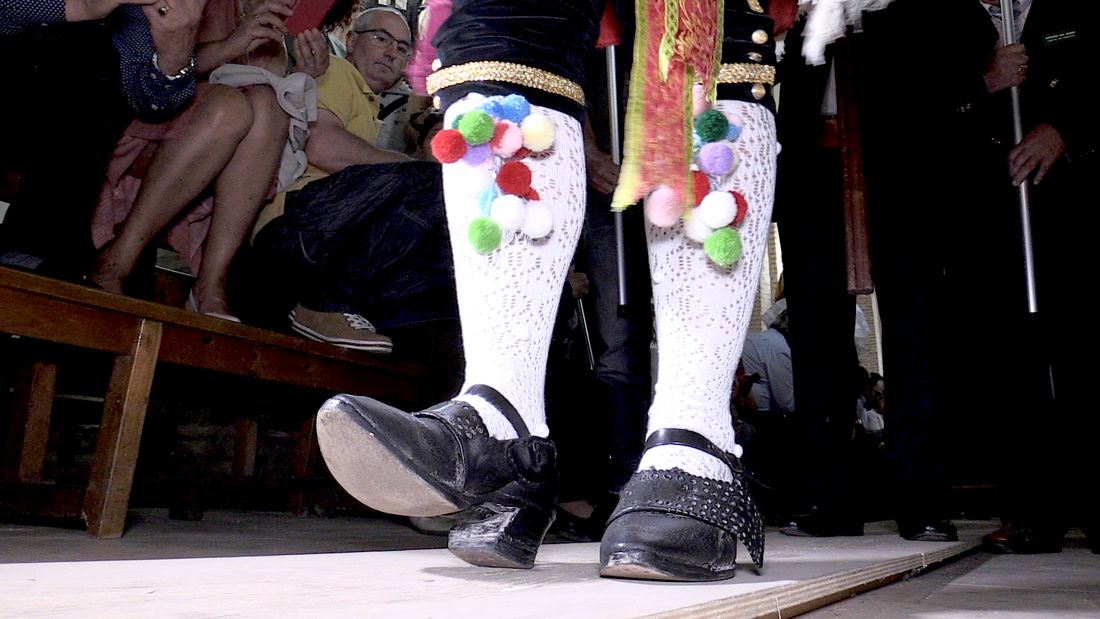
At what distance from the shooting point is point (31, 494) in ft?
4.72

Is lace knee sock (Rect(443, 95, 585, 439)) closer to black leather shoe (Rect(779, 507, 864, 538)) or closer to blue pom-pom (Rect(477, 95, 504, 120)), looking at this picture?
blue pom-pom (Rect(477, 95, 504, 120))

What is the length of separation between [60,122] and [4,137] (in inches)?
3.6

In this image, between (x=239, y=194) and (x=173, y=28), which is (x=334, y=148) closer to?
(x=239, y=194)

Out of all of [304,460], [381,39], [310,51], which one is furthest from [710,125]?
[381,39]

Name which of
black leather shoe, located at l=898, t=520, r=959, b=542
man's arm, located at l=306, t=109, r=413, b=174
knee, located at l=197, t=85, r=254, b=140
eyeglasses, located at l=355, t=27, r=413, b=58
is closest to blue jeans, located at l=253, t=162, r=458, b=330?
man's arm, located at l=306, t=109, r=413, b=174

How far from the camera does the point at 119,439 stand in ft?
4.39

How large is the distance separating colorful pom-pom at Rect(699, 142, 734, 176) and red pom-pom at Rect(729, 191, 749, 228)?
2cm

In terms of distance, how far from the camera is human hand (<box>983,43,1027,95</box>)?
1846mm

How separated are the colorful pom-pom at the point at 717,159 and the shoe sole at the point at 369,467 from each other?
0.38 metres

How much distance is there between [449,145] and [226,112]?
107 centimetres

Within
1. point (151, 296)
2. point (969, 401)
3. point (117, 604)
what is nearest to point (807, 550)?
point (117, 604)

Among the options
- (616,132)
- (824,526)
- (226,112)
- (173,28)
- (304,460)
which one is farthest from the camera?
(304,460)

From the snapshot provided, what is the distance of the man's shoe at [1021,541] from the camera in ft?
5.12

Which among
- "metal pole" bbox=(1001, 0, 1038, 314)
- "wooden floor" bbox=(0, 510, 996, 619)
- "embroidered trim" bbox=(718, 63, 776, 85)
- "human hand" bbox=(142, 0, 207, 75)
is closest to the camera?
"wooden floor" bbox=(0, 510, 996, 619)
